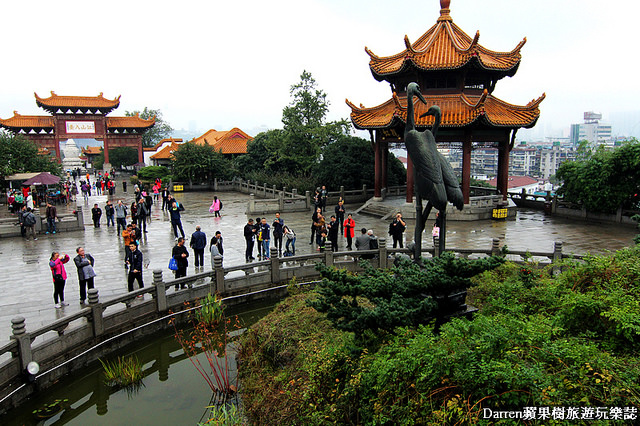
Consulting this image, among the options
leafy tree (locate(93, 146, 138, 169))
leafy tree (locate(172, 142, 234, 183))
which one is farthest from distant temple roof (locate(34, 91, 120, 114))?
leafy tree (locate(172, 142, 234, 183))

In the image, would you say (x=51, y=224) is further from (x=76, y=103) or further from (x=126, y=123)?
(x=126, y=123)

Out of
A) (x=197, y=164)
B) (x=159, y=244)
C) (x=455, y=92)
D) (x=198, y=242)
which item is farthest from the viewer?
(x=197, y=164)

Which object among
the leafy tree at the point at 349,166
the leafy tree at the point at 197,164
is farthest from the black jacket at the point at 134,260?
the leafy tree at the point at 197,164

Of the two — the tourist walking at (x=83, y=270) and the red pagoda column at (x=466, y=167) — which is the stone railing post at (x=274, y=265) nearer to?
the tourist walking at (x=83, y=270)

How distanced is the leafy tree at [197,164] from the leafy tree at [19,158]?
356 inches

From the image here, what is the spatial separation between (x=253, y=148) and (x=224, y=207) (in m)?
12.7

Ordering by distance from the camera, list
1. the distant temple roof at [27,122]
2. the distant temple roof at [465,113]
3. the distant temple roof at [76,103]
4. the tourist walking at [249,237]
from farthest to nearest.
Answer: the distant temple roof at [76,103] → the distant temple roof at [27,122] → the distant temple roof at [465,113] → the tourist walking at [249,237]

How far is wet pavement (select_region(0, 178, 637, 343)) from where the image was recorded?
1098cm

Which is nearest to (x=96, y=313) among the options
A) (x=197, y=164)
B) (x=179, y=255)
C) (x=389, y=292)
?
(x=179, y=255)

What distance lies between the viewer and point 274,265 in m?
12.2

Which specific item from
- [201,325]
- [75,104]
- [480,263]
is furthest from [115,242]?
[75,104]

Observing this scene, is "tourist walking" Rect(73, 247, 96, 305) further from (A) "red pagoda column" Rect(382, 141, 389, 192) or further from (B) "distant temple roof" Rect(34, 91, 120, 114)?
(B) "distant temple roof" Rect(34, 91, 120, 114)

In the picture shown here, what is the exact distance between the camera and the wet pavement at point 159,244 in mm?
10984

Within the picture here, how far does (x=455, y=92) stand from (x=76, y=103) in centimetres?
3951
